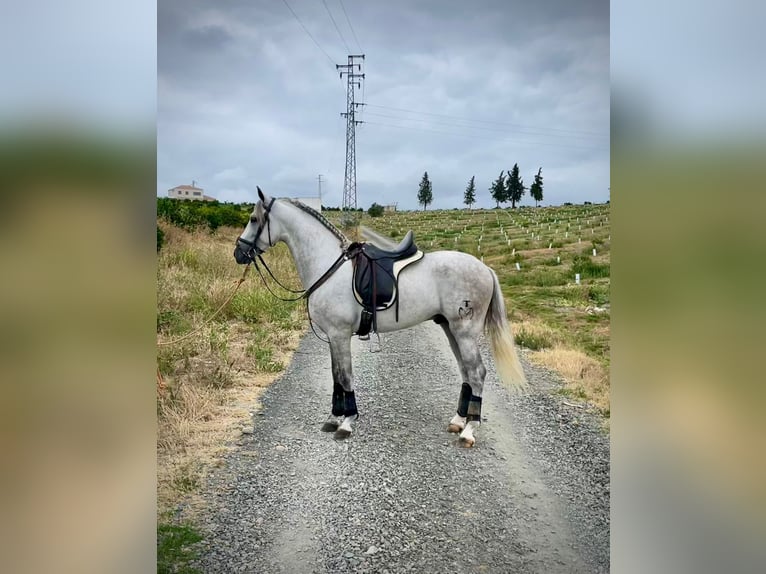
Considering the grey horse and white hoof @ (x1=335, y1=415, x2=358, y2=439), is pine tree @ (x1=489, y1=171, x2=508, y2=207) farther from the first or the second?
white hoof @ (x1=335, y1=415, x2=358, y2=439)

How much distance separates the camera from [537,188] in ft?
8.54

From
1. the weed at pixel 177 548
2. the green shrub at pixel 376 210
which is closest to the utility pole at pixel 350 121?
the green shrub at pixel 376 210

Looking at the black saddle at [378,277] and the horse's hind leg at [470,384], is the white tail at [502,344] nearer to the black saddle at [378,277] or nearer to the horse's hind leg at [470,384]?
the horse's hind leg at [470,384]

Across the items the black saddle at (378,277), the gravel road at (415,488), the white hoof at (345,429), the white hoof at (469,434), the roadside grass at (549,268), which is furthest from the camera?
the black saddle at (378,277)

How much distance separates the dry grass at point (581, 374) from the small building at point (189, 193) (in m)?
2.22

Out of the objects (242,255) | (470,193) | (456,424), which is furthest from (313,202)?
(456,424)

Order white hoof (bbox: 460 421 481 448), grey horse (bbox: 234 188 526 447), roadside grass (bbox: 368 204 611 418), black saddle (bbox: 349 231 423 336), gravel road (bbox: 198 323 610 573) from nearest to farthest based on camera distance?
gravel road (bbox: 198 323 610 573) < roadside grass (bbox: 368 204 611 418) < white hoof (bbox: 460 421 481 448) < grey horse (bbox: 234 188 526 447) < black saddle (bbox: 349 231 423 336)

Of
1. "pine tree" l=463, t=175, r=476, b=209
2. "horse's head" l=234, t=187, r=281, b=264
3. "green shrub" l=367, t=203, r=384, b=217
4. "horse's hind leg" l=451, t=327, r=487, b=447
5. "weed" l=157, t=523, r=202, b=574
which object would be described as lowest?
"weed" l=157, t=523, r=202, b=574

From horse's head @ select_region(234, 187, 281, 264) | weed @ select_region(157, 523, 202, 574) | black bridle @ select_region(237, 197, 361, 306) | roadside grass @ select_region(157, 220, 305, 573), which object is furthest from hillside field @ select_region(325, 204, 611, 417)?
weed @ select_region(157, 523, 202, 574)

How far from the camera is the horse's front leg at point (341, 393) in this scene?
9.36ft

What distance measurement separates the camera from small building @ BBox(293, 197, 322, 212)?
117 inches

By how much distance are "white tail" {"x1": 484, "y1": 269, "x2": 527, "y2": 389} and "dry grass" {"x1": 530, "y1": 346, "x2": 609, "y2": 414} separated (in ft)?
0.62
